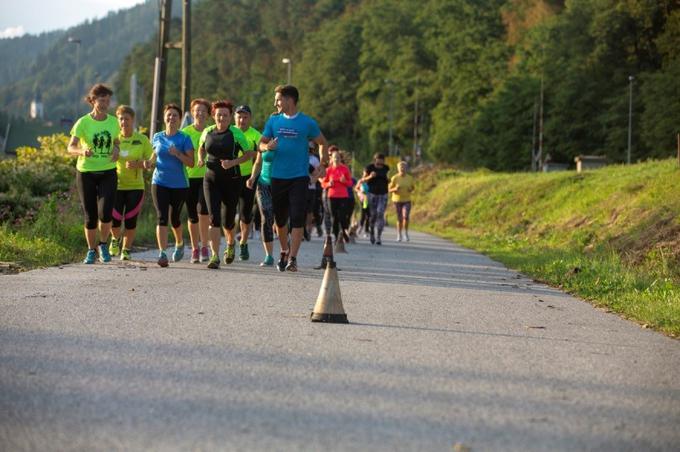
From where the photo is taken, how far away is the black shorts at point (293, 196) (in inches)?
542

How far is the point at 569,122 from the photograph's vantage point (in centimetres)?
8000

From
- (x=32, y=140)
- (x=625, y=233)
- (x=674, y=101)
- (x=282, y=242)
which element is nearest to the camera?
(x=282, y=242)

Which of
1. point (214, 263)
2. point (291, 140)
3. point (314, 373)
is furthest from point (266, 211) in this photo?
point (314, 373)

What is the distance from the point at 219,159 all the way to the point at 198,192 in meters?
0.99

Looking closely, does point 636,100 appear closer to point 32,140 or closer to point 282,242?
point 282,242

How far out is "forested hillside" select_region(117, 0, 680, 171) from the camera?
75438 millimetres

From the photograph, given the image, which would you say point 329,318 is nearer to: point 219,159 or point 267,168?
point 267,168

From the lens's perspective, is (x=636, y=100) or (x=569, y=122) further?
(x=569, y=122)

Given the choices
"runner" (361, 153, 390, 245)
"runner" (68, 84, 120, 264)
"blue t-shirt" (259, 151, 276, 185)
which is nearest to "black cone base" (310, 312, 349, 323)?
"blue t-shirt" (259, 151, 276, 185)

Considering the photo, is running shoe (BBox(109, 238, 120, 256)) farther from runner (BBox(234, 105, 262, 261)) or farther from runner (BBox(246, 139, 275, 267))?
runner (BBox(246, 139, 275, 267))

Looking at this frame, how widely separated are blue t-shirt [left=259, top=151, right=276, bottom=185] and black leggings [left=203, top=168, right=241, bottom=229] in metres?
0.30

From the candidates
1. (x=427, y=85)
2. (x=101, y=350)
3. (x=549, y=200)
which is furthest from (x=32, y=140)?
(x=101, y=350)

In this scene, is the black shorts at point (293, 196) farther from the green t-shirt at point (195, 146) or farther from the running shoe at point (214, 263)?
the green t-shirt at point (195, 146)

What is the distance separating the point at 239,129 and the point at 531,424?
9.63 metres
